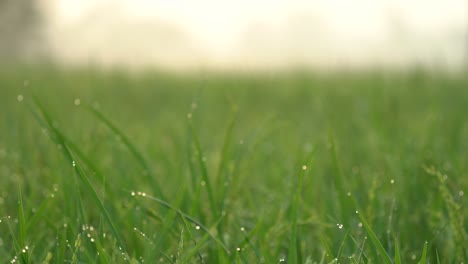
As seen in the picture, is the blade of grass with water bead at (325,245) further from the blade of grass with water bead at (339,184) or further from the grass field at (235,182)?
the blade of grass with water bead at (339,184)

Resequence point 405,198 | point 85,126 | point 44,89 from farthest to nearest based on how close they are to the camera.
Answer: point 44,89 → point 85,126 → point 405,198

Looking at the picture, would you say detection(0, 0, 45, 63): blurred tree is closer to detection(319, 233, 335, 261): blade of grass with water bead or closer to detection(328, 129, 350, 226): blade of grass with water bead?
detection(328, 129, 350, 226): blade of grass with water bead

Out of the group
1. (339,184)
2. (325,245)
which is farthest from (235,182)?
(325,245)

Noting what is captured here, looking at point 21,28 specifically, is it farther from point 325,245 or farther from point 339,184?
point 325,245

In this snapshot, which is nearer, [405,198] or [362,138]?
[405,198]

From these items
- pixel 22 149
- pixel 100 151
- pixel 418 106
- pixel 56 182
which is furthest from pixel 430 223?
pixel 418 106

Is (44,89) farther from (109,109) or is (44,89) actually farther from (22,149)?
(22,149)
